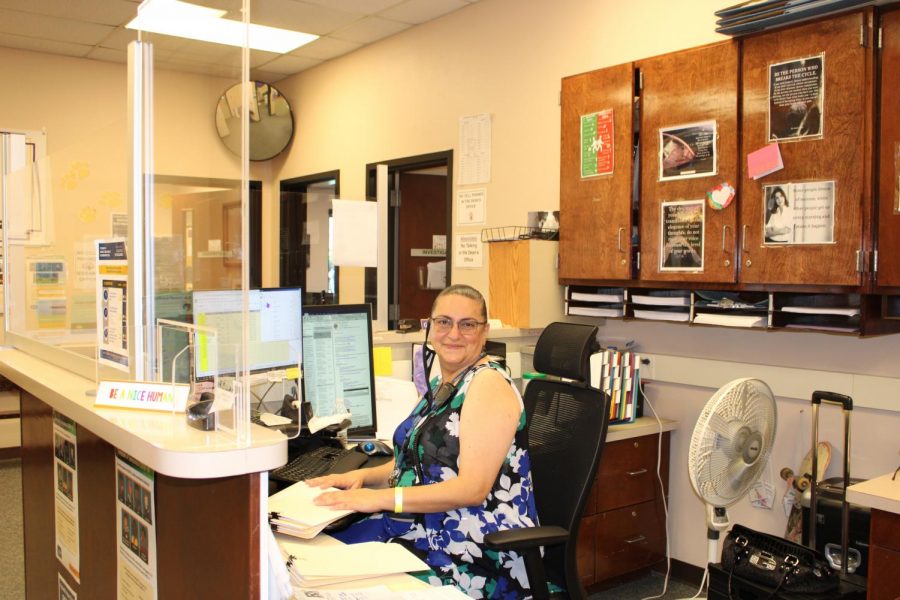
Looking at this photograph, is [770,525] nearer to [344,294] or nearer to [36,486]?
[36,486]

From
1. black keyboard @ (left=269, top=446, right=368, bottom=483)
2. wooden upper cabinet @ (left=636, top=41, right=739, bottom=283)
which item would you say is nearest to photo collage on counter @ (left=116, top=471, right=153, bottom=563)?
black keyboard @ (left=269, top=446, right=368, bottom=483)

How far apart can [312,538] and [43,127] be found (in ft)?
17.3

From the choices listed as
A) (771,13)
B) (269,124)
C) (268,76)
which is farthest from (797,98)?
(268,76)

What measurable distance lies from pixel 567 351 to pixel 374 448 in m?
0.70

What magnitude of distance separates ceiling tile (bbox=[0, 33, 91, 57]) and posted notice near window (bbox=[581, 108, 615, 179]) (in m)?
4.09

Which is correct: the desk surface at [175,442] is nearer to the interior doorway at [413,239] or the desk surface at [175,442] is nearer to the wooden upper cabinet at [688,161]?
the wooden upper cabinet at [688,161]

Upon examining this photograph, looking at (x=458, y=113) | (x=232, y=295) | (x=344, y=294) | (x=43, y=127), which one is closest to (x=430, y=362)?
(x=232, y=295)

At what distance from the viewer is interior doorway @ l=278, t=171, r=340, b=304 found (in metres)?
6.27

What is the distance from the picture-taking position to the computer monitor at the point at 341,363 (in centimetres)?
259

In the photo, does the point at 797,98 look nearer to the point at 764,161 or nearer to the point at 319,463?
the point at 764,161

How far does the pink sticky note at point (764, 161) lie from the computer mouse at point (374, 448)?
1.67 m

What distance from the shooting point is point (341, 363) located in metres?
2.66

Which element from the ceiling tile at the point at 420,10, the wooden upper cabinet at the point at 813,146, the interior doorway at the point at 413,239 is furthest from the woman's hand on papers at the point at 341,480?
the ceiling tile at the point at 420,10

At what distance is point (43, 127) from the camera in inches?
229
